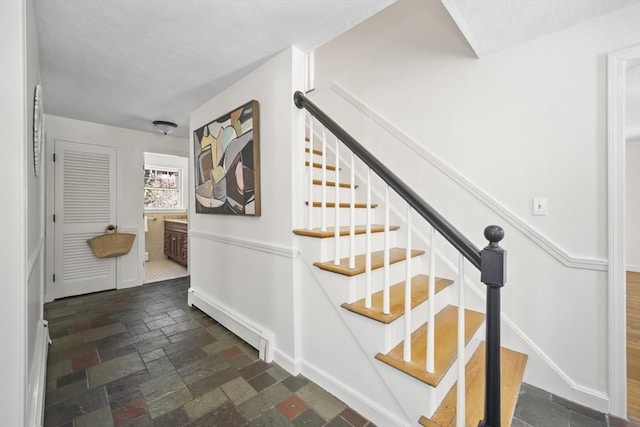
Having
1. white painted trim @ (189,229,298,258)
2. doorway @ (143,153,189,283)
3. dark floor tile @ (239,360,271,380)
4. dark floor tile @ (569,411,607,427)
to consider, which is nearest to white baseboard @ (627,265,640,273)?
dark floor tile @ (569,411,607,427)

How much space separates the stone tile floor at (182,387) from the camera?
1.48 metres

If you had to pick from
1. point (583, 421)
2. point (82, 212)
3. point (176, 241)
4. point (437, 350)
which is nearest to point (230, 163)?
point (437, 350)

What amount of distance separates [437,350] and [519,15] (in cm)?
181

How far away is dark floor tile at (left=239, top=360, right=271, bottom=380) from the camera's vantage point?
1853 mm

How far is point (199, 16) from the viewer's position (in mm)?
1542

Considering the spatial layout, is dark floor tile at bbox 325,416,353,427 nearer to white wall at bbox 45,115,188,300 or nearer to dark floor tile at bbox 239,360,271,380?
dark floor tile at bbox 239,360,271,380

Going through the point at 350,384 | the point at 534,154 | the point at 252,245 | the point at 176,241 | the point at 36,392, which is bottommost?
the point at 350,384

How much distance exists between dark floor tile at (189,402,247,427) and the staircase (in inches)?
30.0

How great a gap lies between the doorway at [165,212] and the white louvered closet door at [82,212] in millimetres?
1303

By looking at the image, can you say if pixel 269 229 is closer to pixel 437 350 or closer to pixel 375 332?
pixel 375 332

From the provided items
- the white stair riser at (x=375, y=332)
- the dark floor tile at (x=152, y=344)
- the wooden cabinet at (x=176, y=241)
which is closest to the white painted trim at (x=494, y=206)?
the white stair riser at (x=375, y=332)

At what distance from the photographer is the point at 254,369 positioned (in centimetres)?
192

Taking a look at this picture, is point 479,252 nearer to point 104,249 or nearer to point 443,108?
point 443,108

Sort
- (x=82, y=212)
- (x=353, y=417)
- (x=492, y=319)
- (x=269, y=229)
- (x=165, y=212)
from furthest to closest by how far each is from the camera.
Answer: (x=165, y=212) < (x=82, y=212) < (x=269, y=229) < (x=353, y=417) < (x=492, y=319)
